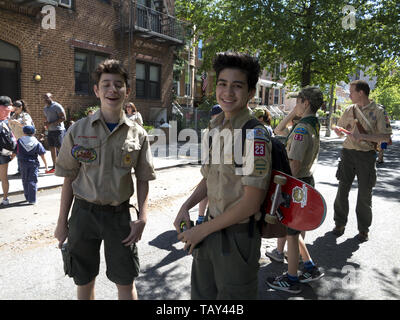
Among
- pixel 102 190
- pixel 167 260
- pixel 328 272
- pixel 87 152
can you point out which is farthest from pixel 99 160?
pixel 328 272

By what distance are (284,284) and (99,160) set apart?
2281mm

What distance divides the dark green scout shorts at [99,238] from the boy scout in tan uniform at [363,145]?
3591 mm

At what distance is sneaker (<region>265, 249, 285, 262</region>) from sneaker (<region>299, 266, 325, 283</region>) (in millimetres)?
384

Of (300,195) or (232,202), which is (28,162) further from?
(300,195)

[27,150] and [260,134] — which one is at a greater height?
[260,134]

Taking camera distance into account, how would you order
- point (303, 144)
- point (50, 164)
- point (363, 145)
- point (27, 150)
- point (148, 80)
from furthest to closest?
point (148, 80)
point (50, 164)
point (27, 150)
point (363, 145)
point (303, 144)

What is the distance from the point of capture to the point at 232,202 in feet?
6.04

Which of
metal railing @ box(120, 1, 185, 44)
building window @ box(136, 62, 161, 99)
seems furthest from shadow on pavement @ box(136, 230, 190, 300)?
building window @ box(136, 62, 161, 99)

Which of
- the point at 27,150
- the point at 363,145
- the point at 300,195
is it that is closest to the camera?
the point at 300,195

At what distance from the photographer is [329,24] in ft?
51.0

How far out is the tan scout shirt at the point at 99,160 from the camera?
2230 millimetres

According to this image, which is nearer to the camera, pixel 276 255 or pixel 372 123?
pixel 276 255

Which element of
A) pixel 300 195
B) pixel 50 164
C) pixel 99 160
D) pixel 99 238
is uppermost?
pixel 99 160
